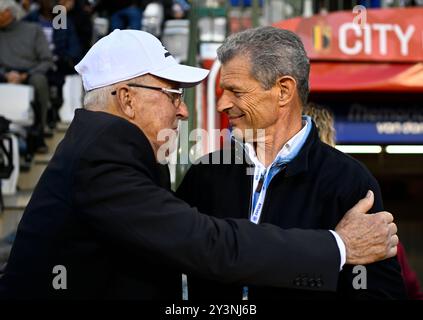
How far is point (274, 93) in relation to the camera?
272 centimetres

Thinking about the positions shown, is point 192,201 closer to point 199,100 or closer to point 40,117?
point 199,100

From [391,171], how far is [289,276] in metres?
7.25

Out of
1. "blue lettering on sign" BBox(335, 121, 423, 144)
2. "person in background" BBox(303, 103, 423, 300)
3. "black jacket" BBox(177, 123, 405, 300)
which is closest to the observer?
"black jacket" BBox(177, 123, 405, 300)

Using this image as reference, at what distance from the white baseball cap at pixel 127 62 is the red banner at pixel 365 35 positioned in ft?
13.1

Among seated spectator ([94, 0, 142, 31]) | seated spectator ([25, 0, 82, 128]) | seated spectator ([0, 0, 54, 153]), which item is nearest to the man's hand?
seated spectator ([0, 0, 54, 153])

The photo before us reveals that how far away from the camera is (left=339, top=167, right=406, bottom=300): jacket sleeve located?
98.4 inches

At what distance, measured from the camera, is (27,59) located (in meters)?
9.20

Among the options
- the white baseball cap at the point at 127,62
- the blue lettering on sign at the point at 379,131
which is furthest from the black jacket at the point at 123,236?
the blue lettering on sign at the point at 379,131

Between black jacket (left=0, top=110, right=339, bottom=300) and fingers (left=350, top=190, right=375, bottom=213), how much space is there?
145mm

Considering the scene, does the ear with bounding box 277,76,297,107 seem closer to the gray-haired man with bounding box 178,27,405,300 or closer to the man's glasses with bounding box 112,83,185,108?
the gray-haired man with bounding box 178,27,405,300

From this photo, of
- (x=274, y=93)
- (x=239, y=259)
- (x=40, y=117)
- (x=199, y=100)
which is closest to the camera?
(x=239, y=259)

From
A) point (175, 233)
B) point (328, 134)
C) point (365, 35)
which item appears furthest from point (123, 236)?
point (365, 35)

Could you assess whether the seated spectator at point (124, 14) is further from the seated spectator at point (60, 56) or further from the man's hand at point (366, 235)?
the man's hand at point (366, 235)
